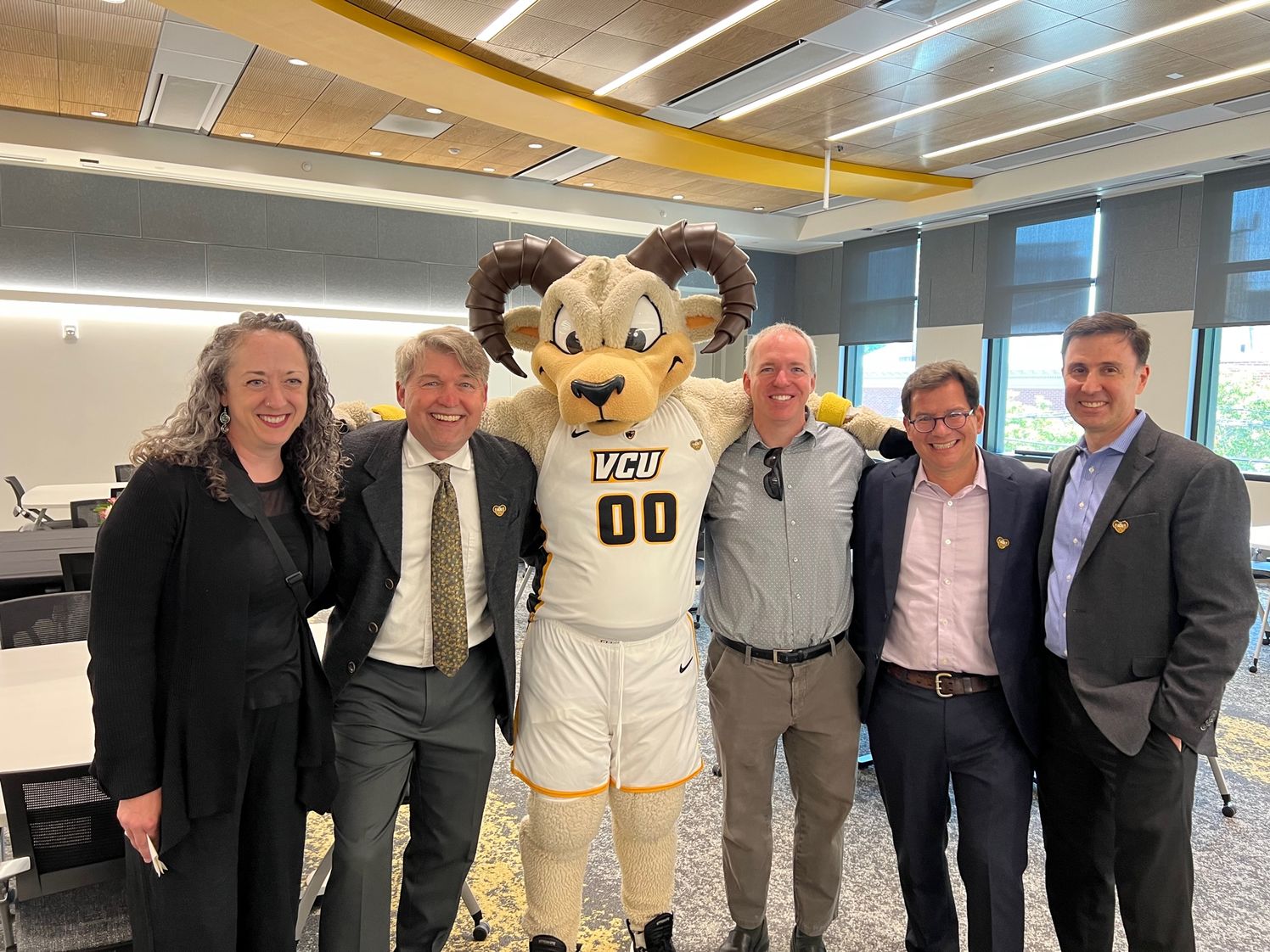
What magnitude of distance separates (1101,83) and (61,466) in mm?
9381

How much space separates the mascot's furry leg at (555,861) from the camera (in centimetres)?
213

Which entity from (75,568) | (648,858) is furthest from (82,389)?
(648,858)

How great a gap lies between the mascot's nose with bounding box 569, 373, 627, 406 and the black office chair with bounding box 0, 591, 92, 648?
6.84 feet

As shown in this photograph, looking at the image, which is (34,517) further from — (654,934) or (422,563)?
(654,934)

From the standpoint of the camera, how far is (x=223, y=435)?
5.66ft

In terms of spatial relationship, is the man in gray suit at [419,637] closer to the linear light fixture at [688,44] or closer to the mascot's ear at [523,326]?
Result: the mascot's ear at [523,326]

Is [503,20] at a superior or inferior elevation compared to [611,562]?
superior

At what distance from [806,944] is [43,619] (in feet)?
8.80

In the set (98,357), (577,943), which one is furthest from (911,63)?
(98,357)

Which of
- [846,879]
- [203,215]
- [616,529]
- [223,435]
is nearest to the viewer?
[223,435]

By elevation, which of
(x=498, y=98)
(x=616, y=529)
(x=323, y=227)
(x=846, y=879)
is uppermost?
(x=498, y=98)

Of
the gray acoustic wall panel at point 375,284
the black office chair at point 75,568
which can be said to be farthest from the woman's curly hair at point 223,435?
the gray acoustic wall panel at point 375,284

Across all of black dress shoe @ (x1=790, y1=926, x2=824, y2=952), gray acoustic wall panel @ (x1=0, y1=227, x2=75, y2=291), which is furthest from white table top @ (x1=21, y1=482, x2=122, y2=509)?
black dress shoe @ (x1=790, y1=926, x2=824, y2=952)

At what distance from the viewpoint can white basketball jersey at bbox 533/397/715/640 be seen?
211 cm
